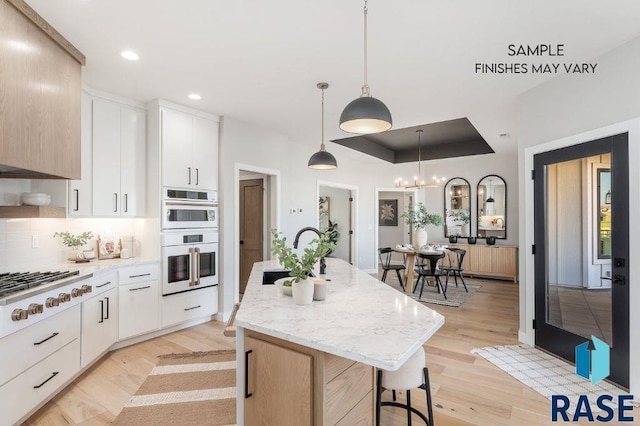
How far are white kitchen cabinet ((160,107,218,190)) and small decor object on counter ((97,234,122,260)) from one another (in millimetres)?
884

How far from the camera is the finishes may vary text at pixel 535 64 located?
2.69m

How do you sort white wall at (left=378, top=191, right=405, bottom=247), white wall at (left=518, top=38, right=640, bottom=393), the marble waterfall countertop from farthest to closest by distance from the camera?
white wall at (left=378, top=191, right=405, bottom=247) → white wall at (left=518, top=38, right=640, bottom=393) → the marble waterfall countertop

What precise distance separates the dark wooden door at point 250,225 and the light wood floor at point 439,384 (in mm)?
1553

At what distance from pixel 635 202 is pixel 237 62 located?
341cm

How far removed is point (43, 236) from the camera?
3.22 meters

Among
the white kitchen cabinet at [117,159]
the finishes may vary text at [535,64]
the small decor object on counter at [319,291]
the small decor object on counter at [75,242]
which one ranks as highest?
the finishes may vary text at [535,64]

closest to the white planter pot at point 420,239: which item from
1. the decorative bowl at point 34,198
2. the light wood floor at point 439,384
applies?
the light wood floor at point 439,384

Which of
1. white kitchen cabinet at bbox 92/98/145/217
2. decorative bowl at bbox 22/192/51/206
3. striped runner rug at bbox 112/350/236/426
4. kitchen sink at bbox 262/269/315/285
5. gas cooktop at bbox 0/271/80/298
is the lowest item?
striped runner rug at bbox 112/350/236/426

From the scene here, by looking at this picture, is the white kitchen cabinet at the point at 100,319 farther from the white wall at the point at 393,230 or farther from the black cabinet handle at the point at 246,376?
the white wall at the point at 393,230

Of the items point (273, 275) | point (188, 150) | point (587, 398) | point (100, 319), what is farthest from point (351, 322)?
point (188, 150)

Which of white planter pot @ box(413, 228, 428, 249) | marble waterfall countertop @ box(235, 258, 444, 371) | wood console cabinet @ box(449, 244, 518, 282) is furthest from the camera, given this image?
wood console cabinet @ box(449, 244, 518, 282)

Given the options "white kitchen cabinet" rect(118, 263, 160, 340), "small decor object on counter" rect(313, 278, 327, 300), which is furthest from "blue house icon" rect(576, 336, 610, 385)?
"white kitchen cabinet" rect(118, 263, 160, 340)

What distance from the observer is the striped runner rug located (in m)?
2.27

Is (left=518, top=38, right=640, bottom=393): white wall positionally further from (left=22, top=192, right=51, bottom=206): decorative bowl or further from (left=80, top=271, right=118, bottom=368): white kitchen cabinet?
(left=22, top=192, right=51, bottom=206): decorative bowl
